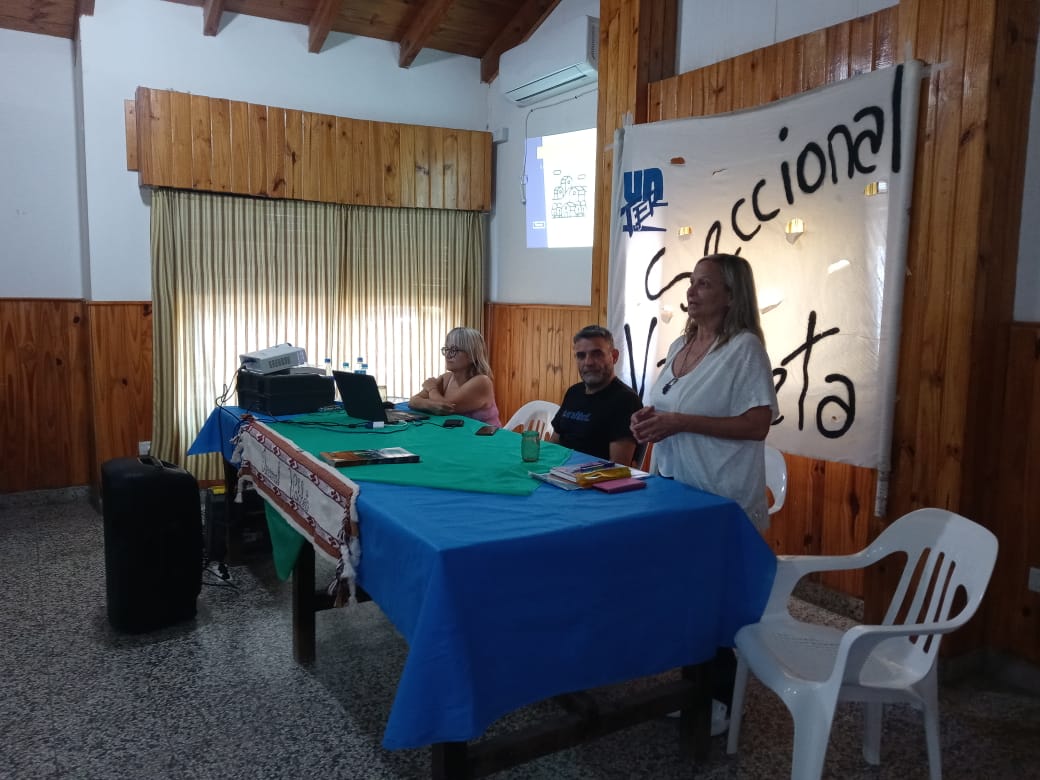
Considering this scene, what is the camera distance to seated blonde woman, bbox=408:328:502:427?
3.49m

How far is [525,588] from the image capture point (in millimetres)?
1706

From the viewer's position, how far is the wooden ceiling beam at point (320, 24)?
179 inches

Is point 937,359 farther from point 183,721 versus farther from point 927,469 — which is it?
point 183,721

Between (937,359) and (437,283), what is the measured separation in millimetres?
3488

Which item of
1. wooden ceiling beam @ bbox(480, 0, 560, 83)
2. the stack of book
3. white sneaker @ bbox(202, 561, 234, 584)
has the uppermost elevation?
wooden ceiling beam @ bbox(480, 0, 560, 83)

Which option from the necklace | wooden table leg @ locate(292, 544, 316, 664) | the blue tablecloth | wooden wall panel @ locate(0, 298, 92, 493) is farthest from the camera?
wooden wall panel @ locate(0, 298, 92, 493)

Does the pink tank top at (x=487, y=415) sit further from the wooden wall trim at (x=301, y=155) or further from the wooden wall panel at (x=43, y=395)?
the wooden wall panel at (x=43, y=395)

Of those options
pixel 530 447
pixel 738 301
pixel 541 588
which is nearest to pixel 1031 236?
pixel 738 301

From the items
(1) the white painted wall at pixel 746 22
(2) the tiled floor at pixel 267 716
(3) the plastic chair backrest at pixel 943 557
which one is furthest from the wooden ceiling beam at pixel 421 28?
(3) the plastic chair backrest at pixel 943 557

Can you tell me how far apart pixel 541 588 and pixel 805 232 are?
2.01m

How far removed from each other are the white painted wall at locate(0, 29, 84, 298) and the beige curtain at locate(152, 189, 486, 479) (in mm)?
622

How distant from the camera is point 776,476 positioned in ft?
9.87

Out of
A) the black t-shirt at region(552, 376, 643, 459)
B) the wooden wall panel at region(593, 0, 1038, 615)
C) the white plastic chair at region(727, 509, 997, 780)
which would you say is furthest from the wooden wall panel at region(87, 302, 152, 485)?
the wooden wall panel at region(593, 0, 1038, 615)

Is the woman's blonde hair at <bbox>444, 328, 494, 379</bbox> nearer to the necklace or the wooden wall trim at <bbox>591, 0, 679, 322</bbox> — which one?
the wooden wall trim at <bbox>591, 0, 679, 322</bbox>
